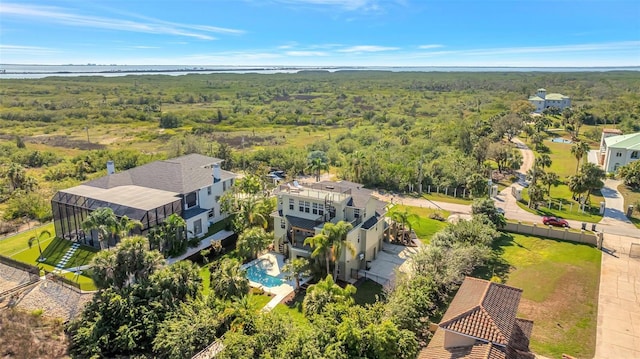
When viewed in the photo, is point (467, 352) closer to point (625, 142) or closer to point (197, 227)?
point (197, 227)

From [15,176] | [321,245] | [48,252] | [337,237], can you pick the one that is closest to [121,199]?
[48,252]

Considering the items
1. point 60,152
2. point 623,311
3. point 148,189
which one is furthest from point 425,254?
point 60,152

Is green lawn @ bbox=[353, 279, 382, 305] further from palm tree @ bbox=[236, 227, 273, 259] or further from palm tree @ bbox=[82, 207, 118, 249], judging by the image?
palm tree @ bbox=[82, 207, 118, 249]

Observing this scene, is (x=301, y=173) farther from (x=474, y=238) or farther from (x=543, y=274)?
(x=543, y=274)

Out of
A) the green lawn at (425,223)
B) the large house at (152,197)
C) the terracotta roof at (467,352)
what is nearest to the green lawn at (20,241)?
the large house at (152,197)

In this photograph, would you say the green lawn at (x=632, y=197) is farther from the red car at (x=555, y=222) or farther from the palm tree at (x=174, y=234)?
the palm tree at (x=174, y=234)
